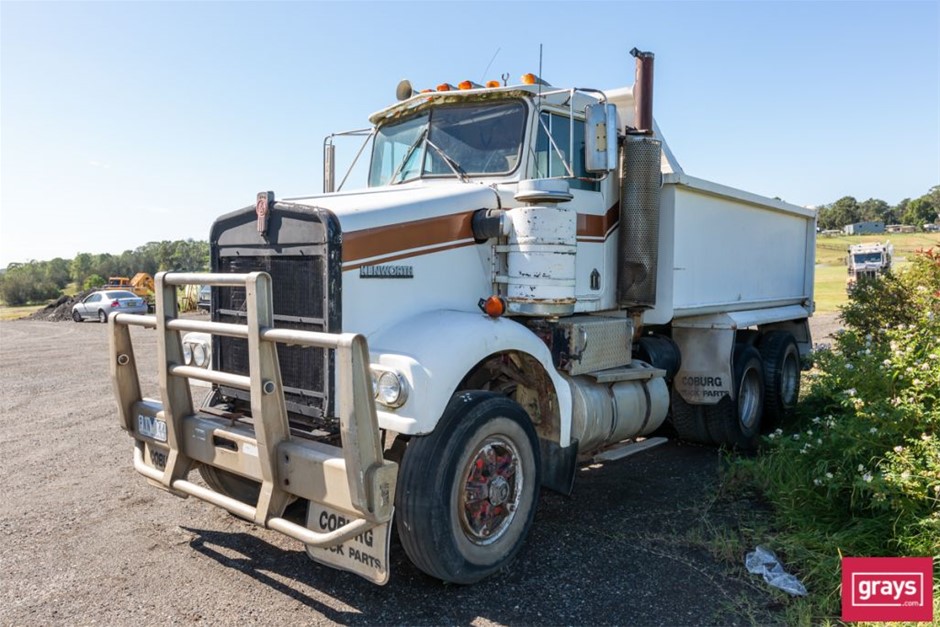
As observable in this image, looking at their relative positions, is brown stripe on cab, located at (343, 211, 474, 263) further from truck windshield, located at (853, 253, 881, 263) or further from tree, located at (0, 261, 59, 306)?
tree, located at (0, 261, 59, 306)

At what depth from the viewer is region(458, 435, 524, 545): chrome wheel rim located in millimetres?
3770

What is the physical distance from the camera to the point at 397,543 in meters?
4.45

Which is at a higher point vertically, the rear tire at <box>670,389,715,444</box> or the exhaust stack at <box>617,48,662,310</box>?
the exhaust stack at <box>617,48,662,310</box>

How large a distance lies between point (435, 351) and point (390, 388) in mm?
345

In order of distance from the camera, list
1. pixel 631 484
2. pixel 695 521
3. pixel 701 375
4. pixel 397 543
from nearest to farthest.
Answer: pixel 397 543, pixel 695 521, pixel 631 484, pixel 701 375

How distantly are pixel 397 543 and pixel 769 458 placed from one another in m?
3.19

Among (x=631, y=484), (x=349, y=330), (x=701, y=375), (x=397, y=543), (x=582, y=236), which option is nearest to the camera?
(x=349, y=330)

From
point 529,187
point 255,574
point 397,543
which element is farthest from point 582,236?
point 255,574

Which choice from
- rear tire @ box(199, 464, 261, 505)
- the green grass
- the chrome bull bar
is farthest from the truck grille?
the green grass

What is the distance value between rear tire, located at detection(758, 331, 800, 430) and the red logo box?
4066mm

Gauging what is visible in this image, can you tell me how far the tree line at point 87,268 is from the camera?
50.1 meters

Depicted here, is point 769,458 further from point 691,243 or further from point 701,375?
point 691,243

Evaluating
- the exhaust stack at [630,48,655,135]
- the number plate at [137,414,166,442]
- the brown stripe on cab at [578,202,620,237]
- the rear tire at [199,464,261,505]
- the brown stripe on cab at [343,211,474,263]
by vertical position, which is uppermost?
the exhaust stack at [630,48,655,135]

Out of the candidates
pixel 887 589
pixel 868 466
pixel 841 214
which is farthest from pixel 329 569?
pixel 841 214
